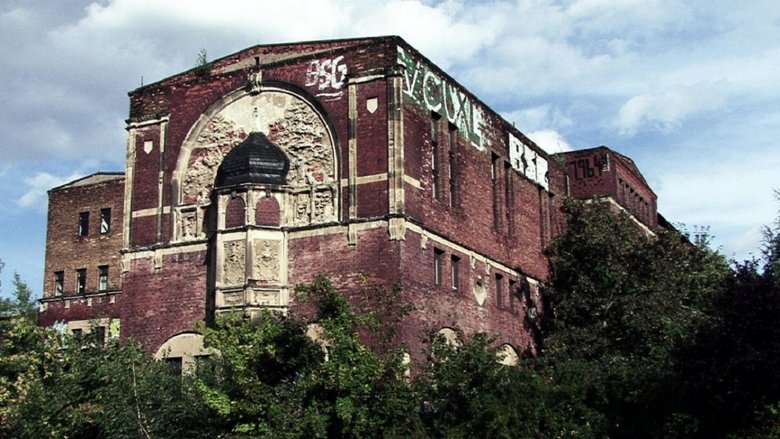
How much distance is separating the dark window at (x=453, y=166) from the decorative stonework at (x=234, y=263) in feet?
22.3

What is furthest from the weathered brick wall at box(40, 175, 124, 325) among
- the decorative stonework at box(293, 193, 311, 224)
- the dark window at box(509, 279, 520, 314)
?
the dark window at box(509, 279, 520, 314)

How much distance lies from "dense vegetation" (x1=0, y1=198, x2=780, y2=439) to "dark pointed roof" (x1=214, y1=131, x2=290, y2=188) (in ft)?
17.7

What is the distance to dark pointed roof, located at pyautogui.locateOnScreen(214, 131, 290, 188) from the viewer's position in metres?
31.5

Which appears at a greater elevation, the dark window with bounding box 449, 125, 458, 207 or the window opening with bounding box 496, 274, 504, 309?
the dark window with bounding box 449, 125, 458, 207

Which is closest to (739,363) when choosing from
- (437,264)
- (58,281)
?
(437,264)

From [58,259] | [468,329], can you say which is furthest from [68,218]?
[468,329]

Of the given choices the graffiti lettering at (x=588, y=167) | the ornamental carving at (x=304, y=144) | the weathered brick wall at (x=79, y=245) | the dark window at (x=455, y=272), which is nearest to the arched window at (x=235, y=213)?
the ornamental carving at (x=304, y=144)

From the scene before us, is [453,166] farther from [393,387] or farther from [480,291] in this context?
[393,387]

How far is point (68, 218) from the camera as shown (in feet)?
166

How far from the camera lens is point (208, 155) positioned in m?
33.6

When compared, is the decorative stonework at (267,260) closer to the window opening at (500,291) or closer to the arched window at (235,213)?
the arched window at (235,213)

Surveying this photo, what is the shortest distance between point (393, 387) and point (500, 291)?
43.9ft

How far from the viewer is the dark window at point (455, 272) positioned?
3303 centimetres

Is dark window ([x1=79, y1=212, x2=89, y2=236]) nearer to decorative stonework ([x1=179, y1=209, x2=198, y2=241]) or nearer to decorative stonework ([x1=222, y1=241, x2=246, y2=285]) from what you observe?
decorative stonework ([x1=179, y1=209, x2=198, y2=241])
